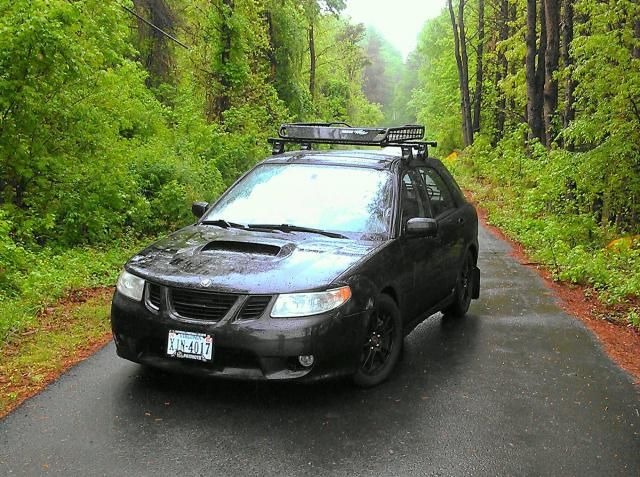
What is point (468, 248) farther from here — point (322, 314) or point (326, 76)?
point (326, 76)

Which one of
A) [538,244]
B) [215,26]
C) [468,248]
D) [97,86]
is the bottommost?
[538,244]

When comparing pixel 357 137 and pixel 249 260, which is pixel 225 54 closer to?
pixel 357 137

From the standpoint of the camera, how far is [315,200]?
608 cm

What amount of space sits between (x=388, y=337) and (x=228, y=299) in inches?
57.6

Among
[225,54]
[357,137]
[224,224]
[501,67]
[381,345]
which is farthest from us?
[501,67]

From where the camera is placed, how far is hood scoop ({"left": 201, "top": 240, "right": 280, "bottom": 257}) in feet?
16.9

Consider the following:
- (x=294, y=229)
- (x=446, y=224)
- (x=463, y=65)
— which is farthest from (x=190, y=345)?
(x=463, y=65)

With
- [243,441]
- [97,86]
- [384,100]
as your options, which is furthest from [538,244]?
[384,100]

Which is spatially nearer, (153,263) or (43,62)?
(153,263)

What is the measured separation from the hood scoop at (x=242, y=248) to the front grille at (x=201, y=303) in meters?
0.56

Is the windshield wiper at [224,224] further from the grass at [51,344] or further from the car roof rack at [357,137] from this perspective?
the grass at [51,344]

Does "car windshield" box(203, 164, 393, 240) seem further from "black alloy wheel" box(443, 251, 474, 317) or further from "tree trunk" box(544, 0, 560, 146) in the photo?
"tree trunk" box(544, 0, 560, 146)

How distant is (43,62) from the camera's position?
878 cm

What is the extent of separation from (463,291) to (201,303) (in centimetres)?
385
